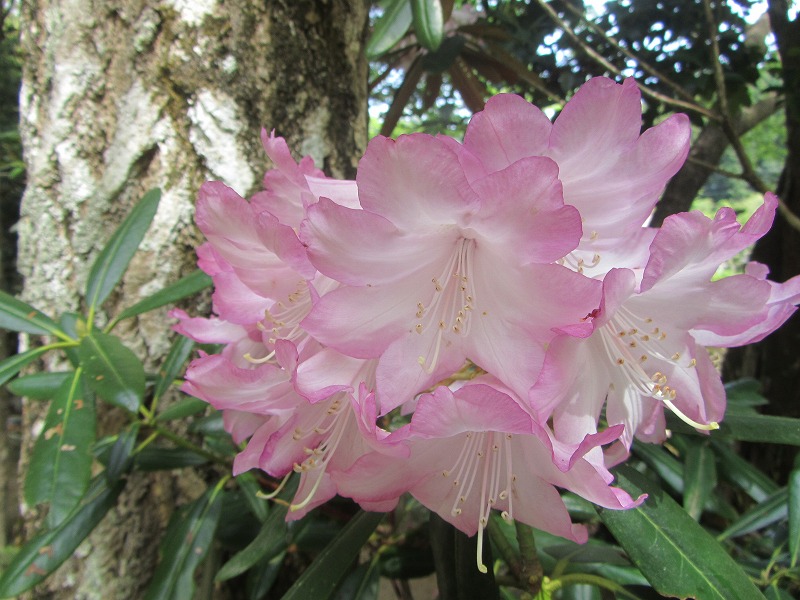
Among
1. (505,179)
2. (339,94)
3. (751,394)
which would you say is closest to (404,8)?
(339,94)

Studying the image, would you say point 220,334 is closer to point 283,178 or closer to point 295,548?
point 283,178

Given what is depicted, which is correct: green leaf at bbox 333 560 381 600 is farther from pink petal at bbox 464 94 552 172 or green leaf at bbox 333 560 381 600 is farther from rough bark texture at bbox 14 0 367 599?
pink petal at bbox 464 94 552 172

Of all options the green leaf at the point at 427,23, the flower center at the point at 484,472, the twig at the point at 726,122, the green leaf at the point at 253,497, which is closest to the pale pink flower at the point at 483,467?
the flower center at the point at 484,472

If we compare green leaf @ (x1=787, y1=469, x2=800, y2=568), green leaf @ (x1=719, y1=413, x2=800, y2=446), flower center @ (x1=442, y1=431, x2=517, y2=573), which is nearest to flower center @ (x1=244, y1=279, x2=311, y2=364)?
flower center @ (x1=442, y1=431, x2=517, y2=573)

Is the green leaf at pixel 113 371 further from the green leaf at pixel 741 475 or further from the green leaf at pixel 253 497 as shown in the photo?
the green leaf at pixel 741 475

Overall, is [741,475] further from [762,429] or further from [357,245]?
[357,245]

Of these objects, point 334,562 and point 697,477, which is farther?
point 697,477

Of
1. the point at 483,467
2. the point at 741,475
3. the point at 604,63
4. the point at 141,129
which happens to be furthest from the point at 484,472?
the point at 604,63
